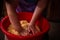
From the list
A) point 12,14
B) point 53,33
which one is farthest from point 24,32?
point 53,33

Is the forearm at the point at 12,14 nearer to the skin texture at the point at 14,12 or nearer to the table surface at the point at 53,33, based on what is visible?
the skin texture at the point at 14,12

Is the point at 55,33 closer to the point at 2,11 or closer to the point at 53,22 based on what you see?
the point at 53,22

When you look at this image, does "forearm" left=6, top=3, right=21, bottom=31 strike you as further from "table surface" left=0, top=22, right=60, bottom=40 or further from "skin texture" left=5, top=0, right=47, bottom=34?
"table surface" left=0, top=22, right=60, bottom=40

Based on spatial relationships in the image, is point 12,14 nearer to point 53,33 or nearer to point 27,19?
point 27,19

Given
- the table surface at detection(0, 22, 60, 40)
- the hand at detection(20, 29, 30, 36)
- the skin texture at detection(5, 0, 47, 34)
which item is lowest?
the table surface at detection(0, 22, 60, 40)

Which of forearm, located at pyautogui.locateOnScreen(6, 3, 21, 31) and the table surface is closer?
forearm, located at pyautogui.locateOnScreen(6, 3, 21, 31)

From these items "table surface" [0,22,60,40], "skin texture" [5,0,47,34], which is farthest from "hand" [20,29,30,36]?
"table surface" [0,22,60,40]

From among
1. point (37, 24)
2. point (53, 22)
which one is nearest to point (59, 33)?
point (53, 22)

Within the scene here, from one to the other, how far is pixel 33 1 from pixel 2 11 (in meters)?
0.39

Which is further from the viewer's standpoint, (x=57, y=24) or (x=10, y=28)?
(x=57, y=24)

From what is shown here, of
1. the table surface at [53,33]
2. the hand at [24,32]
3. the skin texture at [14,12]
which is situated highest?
the skin texture at [14,12]

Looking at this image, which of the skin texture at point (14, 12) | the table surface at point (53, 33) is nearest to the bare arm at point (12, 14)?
the skin texture at point (14, 12)

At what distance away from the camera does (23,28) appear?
44.7 inches

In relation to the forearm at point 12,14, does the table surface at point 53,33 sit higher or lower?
lower
